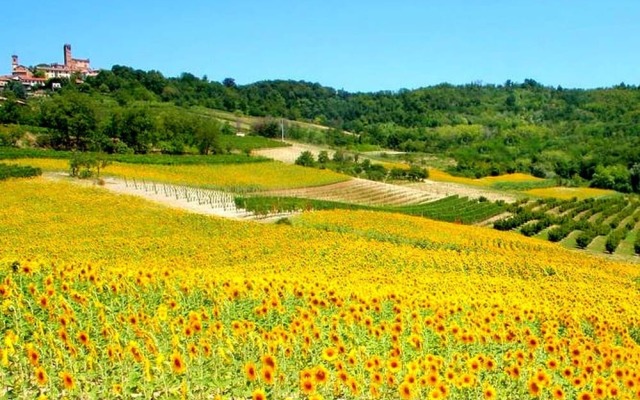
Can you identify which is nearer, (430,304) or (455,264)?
(430,304)

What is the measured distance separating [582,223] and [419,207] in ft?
47.8

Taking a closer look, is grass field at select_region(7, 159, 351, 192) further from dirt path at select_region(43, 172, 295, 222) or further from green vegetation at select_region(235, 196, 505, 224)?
green vegetation at select_region(235, 196, 505, 224)

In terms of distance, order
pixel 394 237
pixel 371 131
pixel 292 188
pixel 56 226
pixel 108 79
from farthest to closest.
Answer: pixel 371 131, pixel 108 79, pixel 292 188, pixel 394 237, pixel 56 226

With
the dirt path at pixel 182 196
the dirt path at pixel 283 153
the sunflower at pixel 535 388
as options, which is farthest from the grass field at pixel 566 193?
the sunflower at pixel 535 388

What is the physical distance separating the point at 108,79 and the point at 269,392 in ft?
512

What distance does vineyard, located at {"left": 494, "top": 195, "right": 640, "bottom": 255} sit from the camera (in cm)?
4731

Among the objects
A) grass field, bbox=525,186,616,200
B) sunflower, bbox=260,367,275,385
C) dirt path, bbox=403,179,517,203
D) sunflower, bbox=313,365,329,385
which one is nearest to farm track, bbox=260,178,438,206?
dirt path, bbox=403,179,517,203

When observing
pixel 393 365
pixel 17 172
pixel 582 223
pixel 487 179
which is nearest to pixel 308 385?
pixel 393 365

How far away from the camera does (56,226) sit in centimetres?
2414

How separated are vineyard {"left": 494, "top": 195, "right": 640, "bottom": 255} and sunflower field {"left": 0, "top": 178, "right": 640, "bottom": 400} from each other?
103 ft

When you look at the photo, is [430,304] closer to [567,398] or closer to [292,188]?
[567,398]

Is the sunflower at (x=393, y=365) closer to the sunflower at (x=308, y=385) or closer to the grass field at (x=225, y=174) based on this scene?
the sunflower at (x=308, y=385)

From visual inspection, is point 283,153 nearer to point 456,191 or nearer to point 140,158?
point 456,191

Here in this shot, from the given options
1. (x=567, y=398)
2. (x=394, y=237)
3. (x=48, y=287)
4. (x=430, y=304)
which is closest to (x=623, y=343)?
(x=430, y=304)
